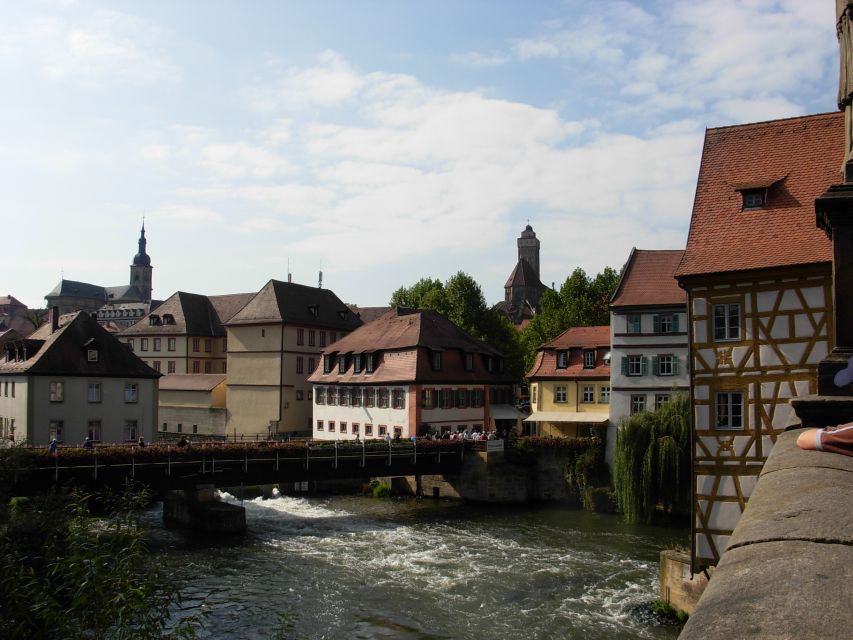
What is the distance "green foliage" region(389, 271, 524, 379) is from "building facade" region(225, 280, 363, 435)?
12.3m

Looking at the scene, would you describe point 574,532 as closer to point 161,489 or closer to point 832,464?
point 161,489

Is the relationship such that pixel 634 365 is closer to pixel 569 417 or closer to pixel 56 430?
pixel 569 417

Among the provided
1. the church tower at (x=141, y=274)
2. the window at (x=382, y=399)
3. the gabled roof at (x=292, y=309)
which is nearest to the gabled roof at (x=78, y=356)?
the window at (x=382, y=399)

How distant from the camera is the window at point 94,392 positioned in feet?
138

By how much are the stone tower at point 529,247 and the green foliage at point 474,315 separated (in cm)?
9376

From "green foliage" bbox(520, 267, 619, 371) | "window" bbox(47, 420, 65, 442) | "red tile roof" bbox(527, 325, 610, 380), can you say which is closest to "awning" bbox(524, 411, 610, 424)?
"red tile roof" bbox(527, 325, 610, 380)

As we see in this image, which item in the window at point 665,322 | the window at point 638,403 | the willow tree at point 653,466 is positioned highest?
the window at point 665,322

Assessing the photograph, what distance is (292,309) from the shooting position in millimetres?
62062

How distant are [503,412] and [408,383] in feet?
27.3

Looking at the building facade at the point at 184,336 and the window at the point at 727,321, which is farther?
the building facade at the point at 184,336

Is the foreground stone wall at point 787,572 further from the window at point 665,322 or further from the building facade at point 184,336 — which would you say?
the building facade at point 184,336

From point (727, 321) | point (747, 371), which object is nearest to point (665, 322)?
point (727, 321)

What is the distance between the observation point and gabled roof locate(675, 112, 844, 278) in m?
18.7

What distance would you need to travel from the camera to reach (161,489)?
31484mm
